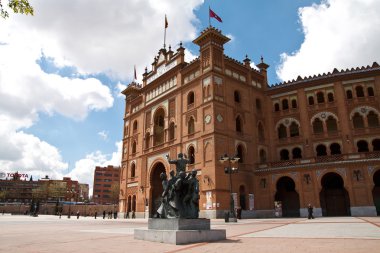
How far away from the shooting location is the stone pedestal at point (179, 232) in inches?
371

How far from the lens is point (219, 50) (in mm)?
34750

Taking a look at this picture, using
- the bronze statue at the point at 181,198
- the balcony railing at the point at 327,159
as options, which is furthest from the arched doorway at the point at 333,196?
the bronze statue at the point at 181,198

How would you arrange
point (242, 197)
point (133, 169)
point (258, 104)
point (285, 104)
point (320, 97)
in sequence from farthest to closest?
point (133, 169), point (258, 104), point (285, 104), point (320, 97), point (242, 197)

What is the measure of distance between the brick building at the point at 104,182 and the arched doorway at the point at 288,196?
3785 inches

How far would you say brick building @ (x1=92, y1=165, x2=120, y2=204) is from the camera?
123469mm

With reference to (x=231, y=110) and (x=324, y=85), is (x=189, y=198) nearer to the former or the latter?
(x=231, y=110)

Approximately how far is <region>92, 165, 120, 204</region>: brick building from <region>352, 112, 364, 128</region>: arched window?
337 ft

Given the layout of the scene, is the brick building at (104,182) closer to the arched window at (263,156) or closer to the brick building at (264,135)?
the brick building at (264,135)

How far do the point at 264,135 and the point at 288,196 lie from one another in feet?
25.9

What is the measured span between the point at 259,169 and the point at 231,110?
7454mm

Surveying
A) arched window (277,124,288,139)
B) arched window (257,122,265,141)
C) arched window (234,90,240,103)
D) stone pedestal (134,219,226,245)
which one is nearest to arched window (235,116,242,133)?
arched window (234,90,240,103)

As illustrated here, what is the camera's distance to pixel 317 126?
3609 centimetres

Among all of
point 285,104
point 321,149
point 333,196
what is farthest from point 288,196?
point 285,104

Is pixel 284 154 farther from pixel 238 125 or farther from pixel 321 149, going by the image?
pixel 238 125
